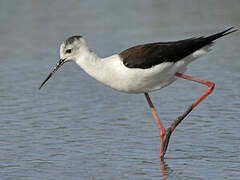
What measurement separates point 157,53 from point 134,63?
34cm

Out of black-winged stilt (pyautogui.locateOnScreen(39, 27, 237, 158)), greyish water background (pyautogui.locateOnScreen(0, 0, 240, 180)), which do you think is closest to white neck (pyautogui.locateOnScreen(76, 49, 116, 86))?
black-winged stilt (pyautogui.locateOnScreen(39, 27, 237, 158))

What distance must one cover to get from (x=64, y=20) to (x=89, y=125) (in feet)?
20.9

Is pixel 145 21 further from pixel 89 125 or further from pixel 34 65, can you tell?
pixel 89 125

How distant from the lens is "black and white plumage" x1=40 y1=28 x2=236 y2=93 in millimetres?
5922

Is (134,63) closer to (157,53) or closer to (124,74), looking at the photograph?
(124,74)

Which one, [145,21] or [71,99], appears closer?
[71,99]

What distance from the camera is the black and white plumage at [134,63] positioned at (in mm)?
5922

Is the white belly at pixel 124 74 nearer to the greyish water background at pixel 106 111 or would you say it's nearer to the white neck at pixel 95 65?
the white neck at pixel 95 65

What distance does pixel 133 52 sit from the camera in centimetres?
610

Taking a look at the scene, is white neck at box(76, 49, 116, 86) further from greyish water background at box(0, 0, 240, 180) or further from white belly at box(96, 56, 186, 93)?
greyish water background at box(0, 0, 240, 180)

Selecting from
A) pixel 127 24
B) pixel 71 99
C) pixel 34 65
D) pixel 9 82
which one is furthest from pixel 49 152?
pixel 127 24

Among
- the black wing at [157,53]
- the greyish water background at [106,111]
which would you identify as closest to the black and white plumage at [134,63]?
the black wing at [157,53]

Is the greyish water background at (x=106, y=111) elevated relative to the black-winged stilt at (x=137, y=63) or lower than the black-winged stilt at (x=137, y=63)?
lower

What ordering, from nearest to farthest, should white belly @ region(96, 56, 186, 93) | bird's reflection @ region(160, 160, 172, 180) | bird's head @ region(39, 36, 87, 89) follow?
bird's reflection @ region(160, 160, 172, 180) → white belly @ region(96, 56, 186, 93) → bird's head @ region(39, 36, 87, 89)
